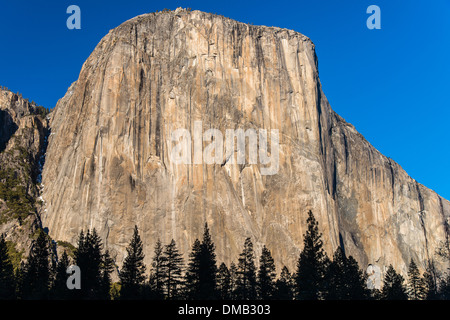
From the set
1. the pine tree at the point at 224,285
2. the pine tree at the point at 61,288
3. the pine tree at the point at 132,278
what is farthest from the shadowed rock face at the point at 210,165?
the pine tree at the point at 61,288

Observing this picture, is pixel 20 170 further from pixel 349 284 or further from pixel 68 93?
pixel 349 284

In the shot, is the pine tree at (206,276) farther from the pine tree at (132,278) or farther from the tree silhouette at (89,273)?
the tree silhouette at (89,273)

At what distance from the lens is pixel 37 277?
77750 mm

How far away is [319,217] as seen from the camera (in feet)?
350

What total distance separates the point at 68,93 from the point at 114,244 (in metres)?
48.0

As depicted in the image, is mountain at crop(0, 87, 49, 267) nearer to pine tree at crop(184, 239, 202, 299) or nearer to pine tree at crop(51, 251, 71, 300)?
pine tree at crop(51, 251, 71, 300)

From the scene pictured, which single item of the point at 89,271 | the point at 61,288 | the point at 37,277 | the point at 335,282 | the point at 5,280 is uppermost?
the point at 37,277

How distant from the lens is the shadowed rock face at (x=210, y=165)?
4082 inches

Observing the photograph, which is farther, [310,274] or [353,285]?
[353,285]

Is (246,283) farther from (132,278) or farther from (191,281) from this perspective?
(132,278)

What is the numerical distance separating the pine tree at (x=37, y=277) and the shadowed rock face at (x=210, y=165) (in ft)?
65.5

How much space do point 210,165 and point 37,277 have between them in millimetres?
38624

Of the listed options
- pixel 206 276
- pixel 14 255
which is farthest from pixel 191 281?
pixel 14 255
